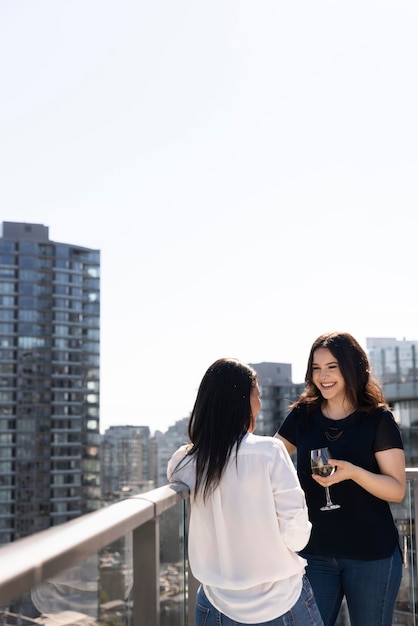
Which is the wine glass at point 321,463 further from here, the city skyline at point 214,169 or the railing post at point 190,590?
the city skyline at point 214,169

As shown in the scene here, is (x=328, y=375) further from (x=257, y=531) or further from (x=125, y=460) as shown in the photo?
(x=125, y=460)

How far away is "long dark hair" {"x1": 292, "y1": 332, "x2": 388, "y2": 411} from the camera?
2572mm

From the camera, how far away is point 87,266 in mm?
79312

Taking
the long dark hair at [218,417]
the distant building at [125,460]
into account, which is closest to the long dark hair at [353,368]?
the long dark hair at [218,417]

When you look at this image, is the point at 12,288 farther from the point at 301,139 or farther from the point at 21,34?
the point at 21,34

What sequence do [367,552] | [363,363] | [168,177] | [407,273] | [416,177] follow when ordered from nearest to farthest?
[367,552] < [363,363] < [416,177] < [168,177] < [407,273]

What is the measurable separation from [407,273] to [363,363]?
7367 centimetres

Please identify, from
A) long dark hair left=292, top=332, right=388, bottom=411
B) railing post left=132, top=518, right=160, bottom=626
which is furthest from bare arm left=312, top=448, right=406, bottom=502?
railing post left=132, top=518, right=160, bottom=626

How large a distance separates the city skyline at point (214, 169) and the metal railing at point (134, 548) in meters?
5.49

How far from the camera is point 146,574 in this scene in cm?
189

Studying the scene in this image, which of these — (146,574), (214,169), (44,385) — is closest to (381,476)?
(146,574)

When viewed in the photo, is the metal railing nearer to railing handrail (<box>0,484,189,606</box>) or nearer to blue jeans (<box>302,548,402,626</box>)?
railing handrail (<box>0,484,189,606</box>)

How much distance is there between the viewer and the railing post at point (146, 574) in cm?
179

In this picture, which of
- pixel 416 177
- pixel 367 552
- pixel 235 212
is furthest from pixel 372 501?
pixel 235 212
